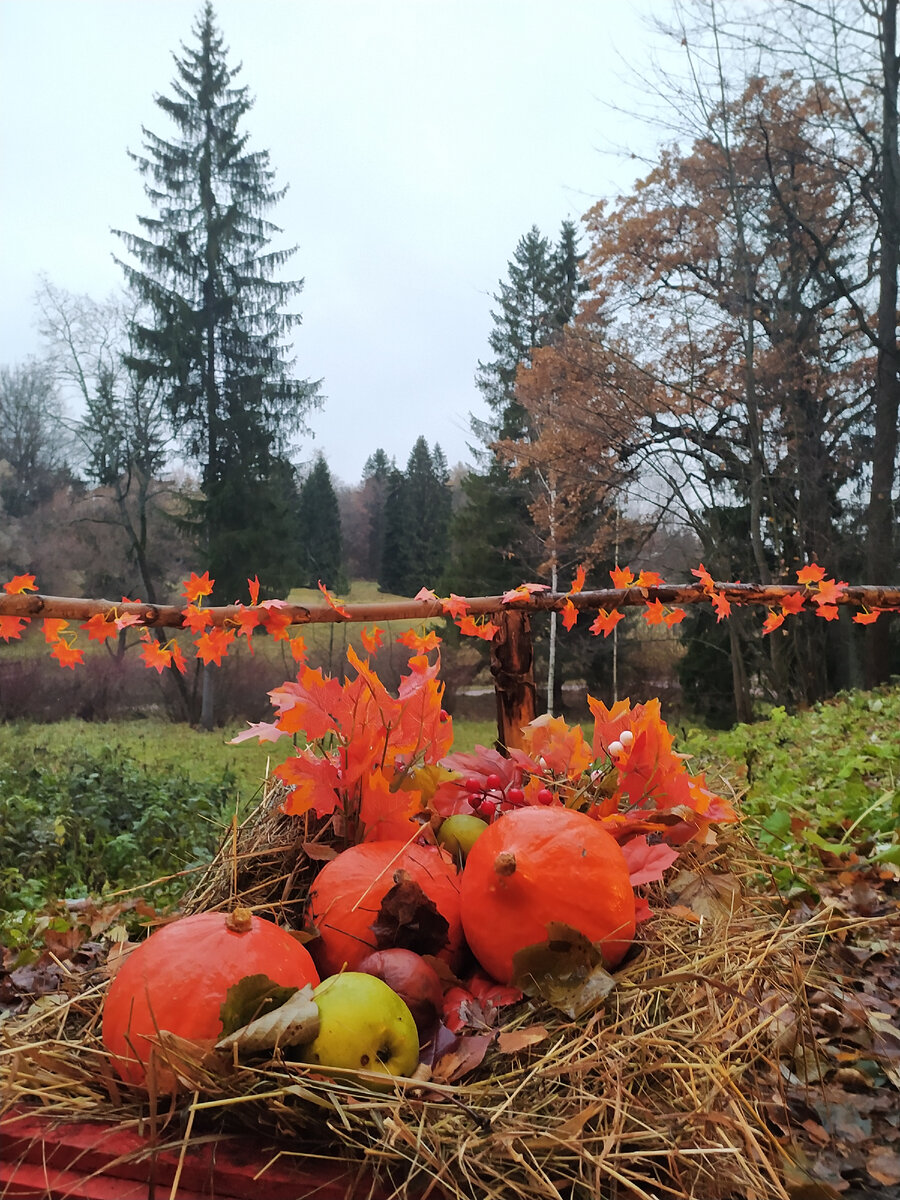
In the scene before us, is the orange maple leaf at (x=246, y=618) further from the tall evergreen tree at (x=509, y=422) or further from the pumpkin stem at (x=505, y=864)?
the tall evergreen tree at (x=509, y=422)

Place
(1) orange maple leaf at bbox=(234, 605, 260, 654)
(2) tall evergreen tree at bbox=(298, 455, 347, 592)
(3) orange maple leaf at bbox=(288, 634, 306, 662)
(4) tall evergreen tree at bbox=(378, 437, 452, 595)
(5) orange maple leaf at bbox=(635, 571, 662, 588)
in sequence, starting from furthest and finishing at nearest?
(4) tall evergreen tree at bbox=(378, 437, 452, 595)
(2) tall evergreen tree at bbox=(298, 455, 347, 592)
(5) orange maple leaf at bbox=(635, 571, 662, 588)
(1) orange maple leaf at bbox=(234, 605, 260, 654)
(3) orange maple leaf at bbox=(288, 634, 306, 662)

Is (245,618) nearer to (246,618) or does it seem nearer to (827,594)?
(246,618)

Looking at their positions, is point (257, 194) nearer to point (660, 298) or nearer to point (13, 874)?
point (660, 298)

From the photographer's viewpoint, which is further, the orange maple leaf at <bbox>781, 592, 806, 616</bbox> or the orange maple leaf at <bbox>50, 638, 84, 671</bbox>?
the orange maple leaf at <bbox>781, 592, 806, 616</bbox>

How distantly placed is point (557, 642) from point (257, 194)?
405 inches

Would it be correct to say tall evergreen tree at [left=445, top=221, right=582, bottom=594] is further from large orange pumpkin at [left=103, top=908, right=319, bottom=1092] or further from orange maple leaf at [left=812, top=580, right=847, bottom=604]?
large orange pumpkin at [left=103, top=908, right=319, bottom=1092]

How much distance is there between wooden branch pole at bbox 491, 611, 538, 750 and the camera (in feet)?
6.46

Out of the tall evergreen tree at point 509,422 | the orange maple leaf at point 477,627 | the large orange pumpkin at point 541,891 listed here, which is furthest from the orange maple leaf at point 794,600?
the tall evergreen tree at point 509,422

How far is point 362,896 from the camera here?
30.7 inches

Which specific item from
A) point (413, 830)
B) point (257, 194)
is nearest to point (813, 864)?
point (413, 830)

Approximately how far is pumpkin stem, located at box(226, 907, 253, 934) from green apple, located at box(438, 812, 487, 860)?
317mm

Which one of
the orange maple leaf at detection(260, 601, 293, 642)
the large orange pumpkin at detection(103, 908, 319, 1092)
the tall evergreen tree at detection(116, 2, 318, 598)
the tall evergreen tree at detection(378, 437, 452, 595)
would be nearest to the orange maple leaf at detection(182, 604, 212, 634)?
the orange maple leaf at detection(260, 601, 293, 642)

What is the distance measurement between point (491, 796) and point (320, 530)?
51.7 feet

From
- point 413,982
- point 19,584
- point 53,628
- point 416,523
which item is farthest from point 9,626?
point 416,523
